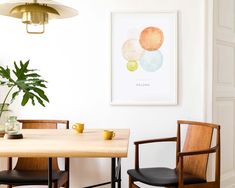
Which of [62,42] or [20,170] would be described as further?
[62,42]

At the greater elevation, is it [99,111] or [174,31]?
[174,31]

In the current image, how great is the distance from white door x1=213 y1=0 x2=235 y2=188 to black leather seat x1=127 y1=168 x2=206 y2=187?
0.84 metres

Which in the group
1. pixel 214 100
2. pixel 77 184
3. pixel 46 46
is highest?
A: pixel 46 46

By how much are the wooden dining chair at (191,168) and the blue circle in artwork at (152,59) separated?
561mm

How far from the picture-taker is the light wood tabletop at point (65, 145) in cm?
197

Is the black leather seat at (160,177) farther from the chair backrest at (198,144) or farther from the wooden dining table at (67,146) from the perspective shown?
the wooden dining table at (67,146)

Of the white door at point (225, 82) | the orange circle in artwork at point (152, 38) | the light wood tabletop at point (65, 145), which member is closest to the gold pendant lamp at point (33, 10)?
the light wood tabletop at point (65, 145)

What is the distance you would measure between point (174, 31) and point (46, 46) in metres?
1.20

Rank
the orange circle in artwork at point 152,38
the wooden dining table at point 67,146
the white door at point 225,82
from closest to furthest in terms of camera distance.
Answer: the wooden dining table at point 67,146
the orange circle in artwork at point 152,38
the white door at point 225,82

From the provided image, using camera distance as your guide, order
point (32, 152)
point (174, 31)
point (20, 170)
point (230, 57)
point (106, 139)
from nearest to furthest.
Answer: point (32, 152) → point (106, 139) → point (20, 170) → point (174, 31) → point (230, 57)

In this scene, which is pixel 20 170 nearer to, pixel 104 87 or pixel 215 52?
pixel 104 87

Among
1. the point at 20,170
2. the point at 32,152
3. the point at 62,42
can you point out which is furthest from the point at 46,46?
the point at 32,152

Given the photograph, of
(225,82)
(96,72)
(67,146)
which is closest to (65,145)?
(67,146)

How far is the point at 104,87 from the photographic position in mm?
3215
